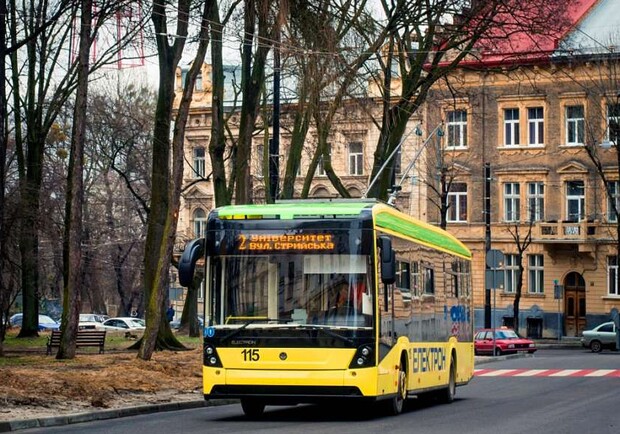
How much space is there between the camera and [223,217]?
62.8 feet

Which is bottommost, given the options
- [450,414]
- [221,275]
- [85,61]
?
[450,414]

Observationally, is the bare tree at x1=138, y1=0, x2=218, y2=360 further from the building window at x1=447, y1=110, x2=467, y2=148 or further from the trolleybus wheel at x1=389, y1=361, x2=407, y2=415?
the building window at x1=447, y1=110, x2=467, y2=148

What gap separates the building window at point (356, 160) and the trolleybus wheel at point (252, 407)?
194ft

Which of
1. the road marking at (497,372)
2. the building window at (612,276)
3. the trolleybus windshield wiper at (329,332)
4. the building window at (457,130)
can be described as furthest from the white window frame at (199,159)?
the trolleybus windshield wiper at (329,332)

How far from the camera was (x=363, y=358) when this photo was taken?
1841 cm

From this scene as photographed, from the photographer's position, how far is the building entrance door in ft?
239

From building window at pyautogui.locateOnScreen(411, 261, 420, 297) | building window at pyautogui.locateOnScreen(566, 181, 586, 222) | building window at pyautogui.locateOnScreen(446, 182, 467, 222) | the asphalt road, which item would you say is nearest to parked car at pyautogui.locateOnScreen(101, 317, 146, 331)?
building window at pyautogui.locateOnScreen(446, 182, 467, 222)

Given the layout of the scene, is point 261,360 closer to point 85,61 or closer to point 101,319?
point 85,61

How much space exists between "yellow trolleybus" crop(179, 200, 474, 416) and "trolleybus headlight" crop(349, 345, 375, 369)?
0.5 inches

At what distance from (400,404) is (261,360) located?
2.89 metres

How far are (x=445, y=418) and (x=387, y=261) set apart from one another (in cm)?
301

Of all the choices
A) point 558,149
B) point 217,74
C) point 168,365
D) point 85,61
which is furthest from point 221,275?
point 558,149

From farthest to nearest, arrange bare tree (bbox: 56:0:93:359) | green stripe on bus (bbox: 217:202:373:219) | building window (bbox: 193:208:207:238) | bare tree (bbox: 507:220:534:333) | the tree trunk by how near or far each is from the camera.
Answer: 1. building window (bbox: 193:208:207:238)
2. bare tree (bbox: 507:220:534:333)
3. the tree trunk
4. bare tree (bbox: 56:0:93:359)
5. green stripe on bus (bbox: 217:202:373:219)

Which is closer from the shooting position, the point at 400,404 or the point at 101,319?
the point at 400,404
